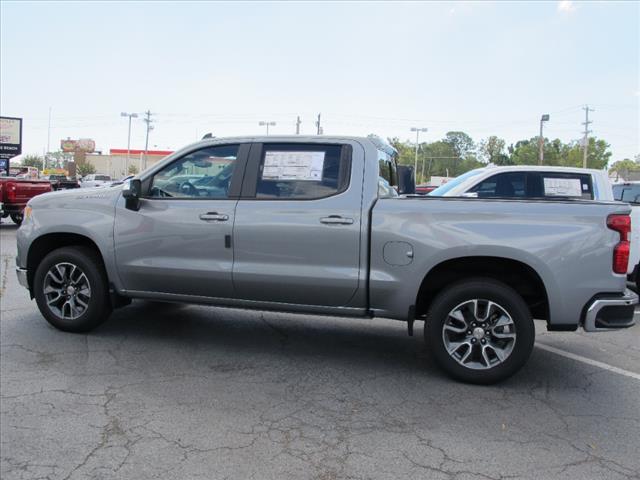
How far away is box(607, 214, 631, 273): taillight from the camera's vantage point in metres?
4.10

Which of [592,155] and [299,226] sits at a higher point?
[592,155]

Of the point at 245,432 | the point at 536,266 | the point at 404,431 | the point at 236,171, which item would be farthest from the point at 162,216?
the point at 536,266

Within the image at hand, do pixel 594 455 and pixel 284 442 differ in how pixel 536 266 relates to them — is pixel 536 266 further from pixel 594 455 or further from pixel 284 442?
pixel 284 442

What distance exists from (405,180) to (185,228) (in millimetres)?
2599

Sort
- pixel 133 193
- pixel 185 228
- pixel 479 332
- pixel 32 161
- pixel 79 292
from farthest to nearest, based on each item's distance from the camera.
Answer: pixel 32 161 < pixel 79 292 < pixel 133 193 < pixel 185 228 < pixel 479 332

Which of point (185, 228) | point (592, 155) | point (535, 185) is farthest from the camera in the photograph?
point (592, 155)

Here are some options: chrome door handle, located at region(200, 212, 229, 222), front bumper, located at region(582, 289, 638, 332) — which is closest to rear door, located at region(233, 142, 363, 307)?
chrome door handle, located at region(200, 212, 229, 222)

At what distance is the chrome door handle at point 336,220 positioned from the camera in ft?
14.9

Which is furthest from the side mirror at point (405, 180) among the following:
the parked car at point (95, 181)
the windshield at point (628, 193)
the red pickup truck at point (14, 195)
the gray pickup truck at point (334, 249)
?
the parked car at point (95, 181)

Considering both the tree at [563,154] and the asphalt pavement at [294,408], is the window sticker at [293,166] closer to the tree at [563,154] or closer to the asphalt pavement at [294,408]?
the asphalt pavement at [294,408]

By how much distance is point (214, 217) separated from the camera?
489 centimetres

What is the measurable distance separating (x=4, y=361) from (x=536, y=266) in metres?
4.36

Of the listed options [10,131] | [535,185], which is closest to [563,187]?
[535,185]

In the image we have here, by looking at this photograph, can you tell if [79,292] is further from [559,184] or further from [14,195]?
[14,195]
